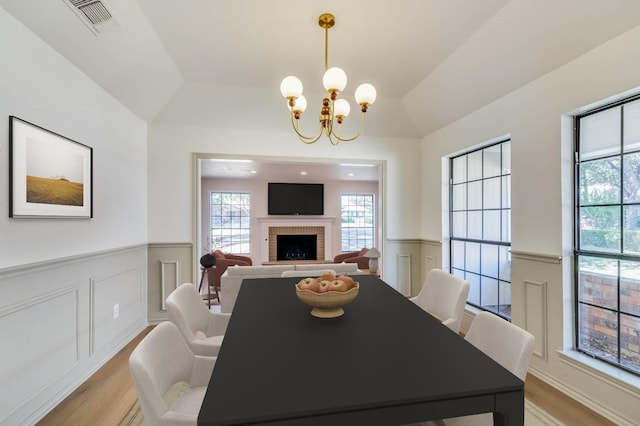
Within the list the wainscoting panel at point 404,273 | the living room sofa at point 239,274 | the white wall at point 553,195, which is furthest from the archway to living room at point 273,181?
the white wall at point 553,195

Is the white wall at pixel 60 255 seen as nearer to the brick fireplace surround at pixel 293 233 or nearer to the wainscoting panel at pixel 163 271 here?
the wainscoting panel at pixel 163 271

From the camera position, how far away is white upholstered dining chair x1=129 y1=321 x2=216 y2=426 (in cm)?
92

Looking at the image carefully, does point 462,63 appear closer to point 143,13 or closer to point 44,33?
point 143,13

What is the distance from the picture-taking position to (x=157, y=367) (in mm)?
1088

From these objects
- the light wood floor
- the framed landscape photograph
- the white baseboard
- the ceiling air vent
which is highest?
the ceiling air vent

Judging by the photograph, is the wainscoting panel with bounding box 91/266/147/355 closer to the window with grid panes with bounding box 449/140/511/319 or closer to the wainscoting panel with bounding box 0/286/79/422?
the wainscoting panel with bounding box 0/286/79/422

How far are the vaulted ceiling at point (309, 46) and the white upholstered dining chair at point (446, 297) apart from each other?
5.91ft

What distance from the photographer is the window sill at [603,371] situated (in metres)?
1.84

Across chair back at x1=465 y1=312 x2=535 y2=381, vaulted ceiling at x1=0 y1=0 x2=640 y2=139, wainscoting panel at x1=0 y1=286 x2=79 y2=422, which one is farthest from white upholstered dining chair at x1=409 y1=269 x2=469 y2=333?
wainscoting panel at x1=0 y1=286 x2=79 y2=422

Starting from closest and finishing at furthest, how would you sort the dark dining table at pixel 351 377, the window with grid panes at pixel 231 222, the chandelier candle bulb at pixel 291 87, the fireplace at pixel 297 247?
the dark dining table at pixel 351 377
the chandelier candle bulb at pixel 291 87
the window with grid panes at pixel 231 222
the fireplace at pixel 297 247

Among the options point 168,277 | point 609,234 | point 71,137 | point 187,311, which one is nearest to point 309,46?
point 71,137

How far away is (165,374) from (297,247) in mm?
7042

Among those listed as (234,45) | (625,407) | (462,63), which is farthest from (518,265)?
(234,45)

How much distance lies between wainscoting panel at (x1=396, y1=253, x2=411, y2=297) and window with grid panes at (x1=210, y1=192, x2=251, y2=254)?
182 inches
